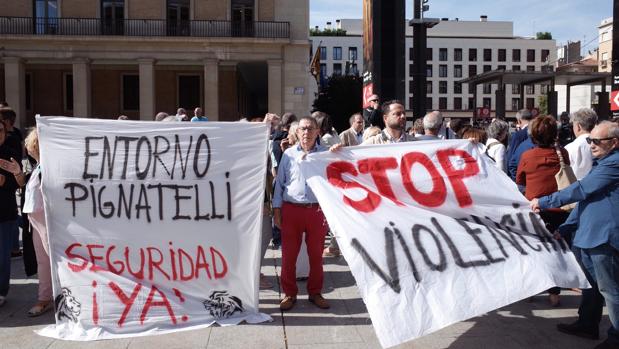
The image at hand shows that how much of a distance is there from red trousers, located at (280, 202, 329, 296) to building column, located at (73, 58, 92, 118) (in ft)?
91.7

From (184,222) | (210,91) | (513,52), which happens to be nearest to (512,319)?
(184,222)

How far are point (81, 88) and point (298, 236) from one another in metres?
28.7

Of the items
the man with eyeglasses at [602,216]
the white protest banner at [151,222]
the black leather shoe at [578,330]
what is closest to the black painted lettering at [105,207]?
the white protest banner at [151,222]

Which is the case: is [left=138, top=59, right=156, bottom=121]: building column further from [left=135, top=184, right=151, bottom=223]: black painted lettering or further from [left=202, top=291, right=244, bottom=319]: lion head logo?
[left=202, top=291, right=244, bottom=319]: lion head logo

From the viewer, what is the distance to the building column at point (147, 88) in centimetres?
3083

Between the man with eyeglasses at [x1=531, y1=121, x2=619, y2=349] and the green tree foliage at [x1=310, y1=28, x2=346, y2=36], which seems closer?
the man with eyeglasses at [x1=531, y1=121, x2=619, y2=349]

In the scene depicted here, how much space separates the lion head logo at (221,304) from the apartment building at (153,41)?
26.4 m

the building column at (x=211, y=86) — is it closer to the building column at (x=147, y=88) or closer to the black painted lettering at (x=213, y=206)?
the building column at (x=147, y=88)

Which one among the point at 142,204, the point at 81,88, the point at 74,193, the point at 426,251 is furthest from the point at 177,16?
the point at 426,251

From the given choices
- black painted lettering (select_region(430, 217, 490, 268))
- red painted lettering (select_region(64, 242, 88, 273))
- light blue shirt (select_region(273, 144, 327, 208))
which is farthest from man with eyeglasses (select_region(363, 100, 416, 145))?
red painted lettering (select_region(64, 242, 88, 273))

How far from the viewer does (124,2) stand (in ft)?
105

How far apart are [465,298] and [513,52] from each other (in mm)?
102226

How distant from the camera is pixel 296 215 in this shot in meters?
5.27

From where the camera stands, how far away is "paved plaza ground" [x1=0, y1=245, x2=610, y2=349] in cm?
450
